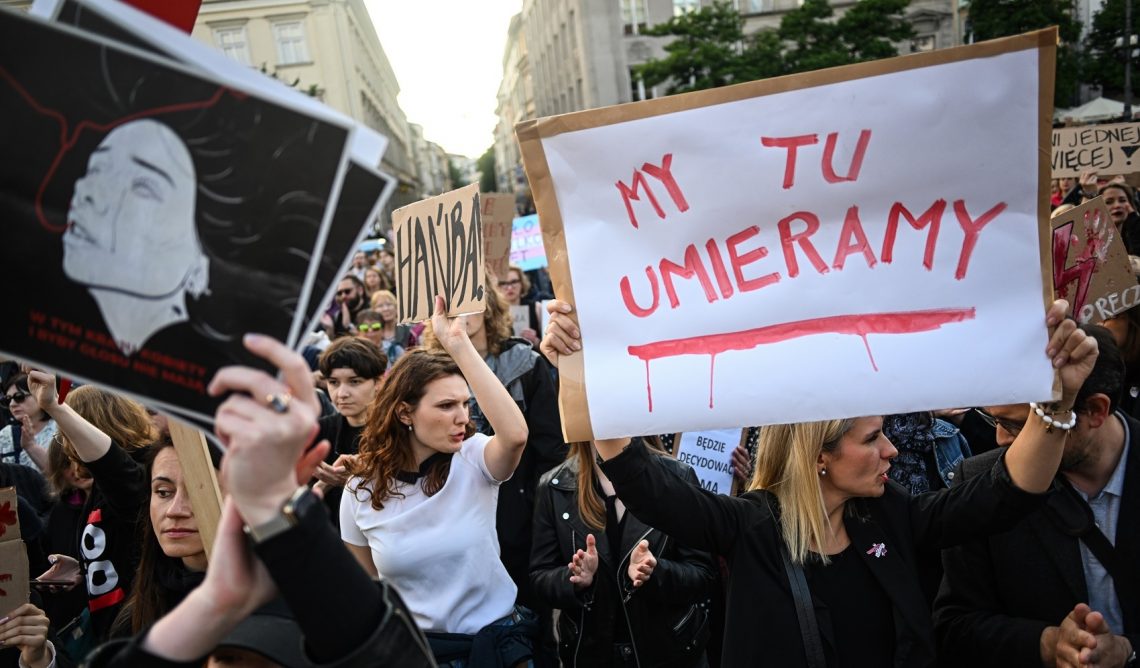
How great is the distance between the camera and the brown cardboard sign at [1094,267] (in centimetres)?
316

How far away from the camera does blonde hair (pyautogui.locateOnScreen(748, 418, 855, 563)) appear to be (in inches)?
91.5

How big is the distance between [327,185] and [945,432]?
10.5 ft

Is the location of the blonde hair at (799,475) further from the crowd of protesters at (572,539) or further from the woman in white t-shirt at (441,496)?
the woman in white t-shirt at (441,496)

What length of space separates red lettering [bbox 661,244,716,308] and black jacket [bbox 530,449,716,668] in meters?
1.22

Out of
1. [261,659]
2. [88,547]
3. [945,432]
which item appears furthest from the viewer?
[945,432]

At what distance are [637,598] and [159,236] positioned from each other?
7.57 feet

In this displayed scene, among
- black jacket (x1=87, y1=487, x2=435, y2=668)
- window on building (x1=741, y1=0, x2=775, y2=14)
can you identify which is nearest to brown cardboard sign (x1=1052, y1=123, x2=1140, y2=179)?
black jacket (x1=87, y1=487, x2=435, y2=668)

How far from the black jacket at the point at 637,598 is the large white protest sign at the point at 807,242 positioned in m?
1.17

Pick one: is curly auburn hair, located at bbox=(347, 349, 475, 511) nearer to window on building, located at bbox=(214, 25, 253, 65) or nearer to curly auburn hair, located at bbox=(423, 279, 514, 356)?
curly auburn hair, located at bbox=(423, 279, 514, 356)

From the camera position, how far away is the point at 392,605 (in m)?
1.38

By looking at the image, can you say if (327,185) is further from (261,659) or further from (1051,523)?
(1051,523)

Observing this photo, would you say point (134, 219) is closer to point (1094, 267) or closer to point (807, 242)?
point (807, 242)

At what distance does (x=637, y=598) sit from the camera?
3.12 meters

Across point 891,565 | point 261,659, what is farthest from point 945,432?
point 261,659
